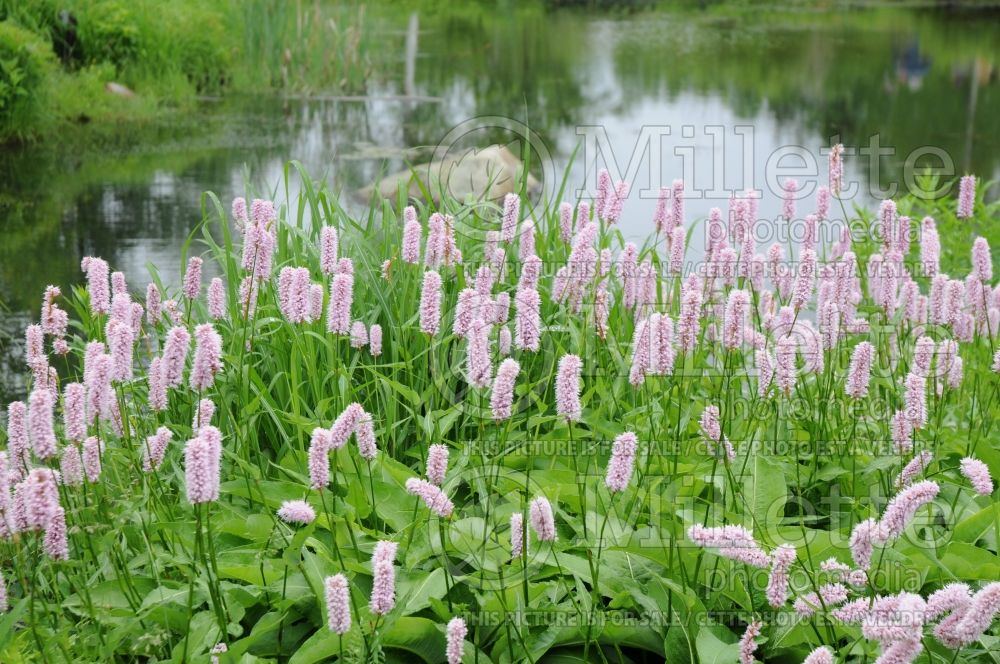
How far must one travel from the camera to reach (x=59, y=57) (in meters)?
11.6

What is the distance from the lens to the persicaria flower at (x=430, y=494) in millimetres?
2070

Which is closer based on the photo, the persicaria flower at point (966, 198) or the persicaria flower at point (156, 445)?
the persicaria flower at point (156, 445)

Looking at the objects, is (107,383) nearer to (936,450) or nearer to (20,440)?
(20,440)

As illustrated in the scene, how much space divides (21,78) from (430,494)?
883 centimetres

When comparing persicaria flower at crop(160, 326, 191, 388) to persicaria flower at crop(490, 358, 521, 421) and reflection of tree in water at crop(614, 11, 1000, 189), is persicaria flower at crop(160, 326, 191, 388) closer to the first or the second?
persicaria flower at crop(490, 358, 521, 421)

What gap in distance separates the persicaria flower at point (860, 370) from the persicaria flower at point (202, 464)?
4.90 feet

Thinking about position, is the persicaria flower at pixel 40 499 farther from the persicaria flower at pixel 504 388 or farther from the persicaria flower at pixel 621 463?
the persicaria flower at pixel 621 463

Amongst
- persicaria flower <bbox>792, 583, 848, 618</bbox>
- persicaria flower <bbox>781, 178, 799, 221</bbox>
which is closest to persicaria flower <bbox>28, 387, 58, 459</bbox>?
persicaria flower <bbox>792, 583, 848, 618</bbox>

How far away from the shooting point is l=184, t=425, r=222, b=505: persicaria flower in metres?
1.87

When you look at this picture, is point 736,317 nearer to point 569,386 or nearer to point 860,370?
point 860,370

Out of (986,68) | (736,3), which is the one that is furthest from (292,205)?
(736,3)

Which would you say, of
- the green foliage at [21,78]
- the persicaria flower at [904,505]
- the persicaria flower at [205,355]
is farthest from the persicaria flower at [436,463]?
the green foliage at [21,78]

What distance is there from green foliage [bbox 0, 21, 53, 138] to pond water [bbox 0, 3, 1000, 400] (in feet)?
1.29

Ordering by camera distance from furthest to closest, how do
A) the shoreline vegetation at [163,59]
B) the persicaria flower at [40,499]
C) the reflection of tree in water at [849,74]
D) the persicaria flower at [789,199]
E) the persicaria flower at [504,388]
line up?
1. the reflection of tree in water at [849,74]
2. the shoreline vegetation at [163,59]
3. the persicaria flower at [789,199]
4. the persicaria flower at [504,388]
5. the persicaria flower at [40,499]
